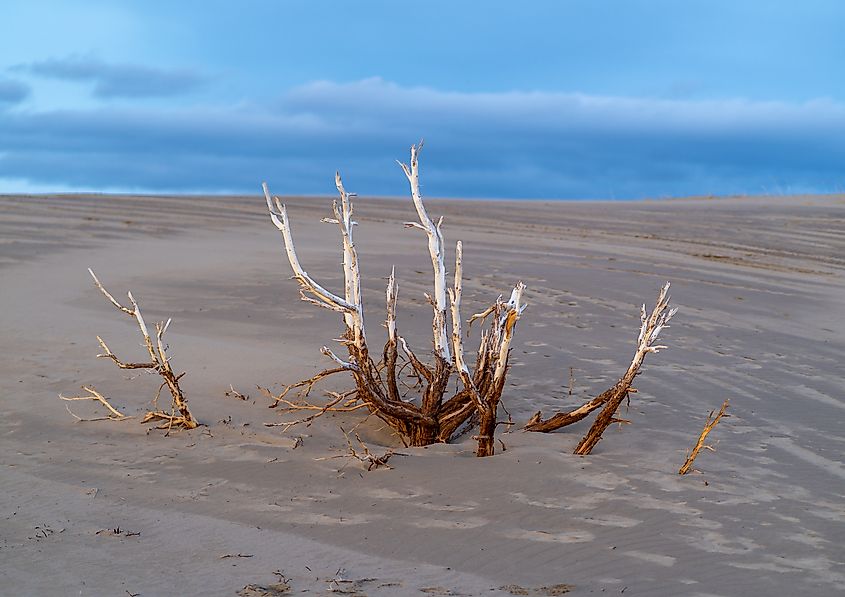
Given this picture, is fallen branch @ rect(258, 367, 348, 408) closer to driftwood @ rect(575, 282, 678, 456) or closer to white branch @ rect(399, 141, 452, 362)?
white branch @ rect(399, 141, 452, 362)

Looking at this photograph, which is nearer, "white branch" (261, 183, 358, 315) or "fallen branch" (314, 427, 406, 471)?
"fallen branch" (314, 427, 406, 471)

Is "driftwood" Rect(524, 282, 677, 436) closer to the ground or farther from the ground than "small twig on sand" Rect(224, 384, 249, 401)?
farther from the ground

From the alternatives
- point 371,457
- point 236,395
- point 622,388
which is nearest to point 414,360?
point 371,457

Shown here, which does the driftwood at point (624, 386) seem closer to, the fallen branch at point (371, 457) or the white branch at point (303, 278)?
the fallen branch at point (371, 457)

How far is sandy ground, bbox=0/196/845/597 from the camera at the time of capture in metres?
4.19

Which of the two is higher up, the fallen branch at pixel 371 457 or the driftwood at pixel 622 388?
the driftwood at pixel 622 388

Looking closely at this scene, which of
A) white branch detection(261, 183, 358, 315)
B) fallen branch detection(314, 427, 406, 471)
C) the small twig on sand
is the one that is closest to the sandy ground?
fallen branch detection(314, 427, 406, 471)

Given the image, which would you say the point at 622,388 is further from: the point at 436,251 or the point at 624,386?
the point at 436,251

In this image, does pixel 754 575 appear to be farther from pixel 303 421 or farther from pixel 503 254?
pixel 503 254

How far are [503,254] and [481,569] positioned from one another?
10.8 metres

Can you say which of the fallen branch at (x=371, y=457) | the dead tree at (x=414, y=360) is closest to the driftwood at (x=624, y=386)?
the dead tree at (x=414, y=360)

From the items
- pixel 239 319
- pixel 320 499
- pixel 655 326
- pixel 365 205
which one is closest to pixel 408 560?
pixel 320 499

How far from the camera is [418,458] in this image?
18.2 ft

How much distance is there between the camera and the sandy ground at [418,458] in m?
4.19
